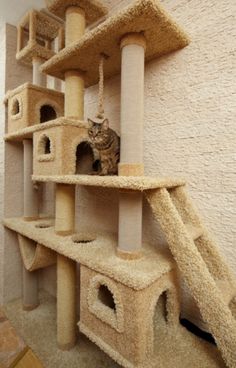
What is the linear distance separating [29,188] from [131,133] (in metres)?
0.95

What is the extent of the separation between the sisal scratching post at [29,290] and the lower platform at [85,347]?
Answer: 4 cm

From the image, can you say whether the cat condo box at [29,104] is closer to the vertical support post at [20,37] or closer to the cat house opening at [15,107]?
the cat house opening at [15,107]

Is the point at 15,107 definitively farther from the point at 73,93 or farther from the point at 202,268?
the point at 202,268

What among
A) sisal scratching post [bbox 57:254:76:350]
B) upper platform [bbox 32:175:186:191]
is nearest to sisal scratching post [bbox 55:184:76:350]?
sisal scratching post [bbox 57:254:76:350]

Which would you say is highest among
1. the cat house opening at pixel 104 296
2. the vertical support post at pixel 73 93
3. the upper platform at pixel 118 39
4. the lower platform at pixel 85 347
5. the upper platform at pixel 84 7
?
the upper platform at pixel 84 7

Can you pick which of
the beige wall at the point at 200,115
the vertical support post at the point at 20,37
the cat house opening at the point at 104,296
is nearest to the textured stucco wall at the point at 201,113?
the beige wall at the point at 200,115

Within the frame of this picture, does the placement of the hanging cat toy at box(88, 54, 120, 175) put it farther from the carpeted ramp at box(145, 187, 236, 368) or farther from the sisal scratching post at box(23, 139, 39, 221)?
the sisal scratching post at box(23, 139, 39, 221)

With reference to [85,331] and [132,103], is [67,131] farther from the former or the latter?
[85,331]

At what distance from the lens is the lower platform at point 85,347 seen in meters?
0.76

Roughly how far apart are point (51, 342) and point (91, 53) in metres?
1.51

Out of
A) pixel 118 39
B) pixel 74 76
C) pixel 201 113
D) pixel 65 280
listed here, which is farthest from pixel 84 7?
pixel 65 280

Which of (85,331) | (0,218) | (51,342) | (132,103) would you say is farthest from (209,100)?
(0,218)

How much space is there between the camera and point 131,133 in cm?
86

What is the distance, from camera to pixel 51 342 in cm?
126
